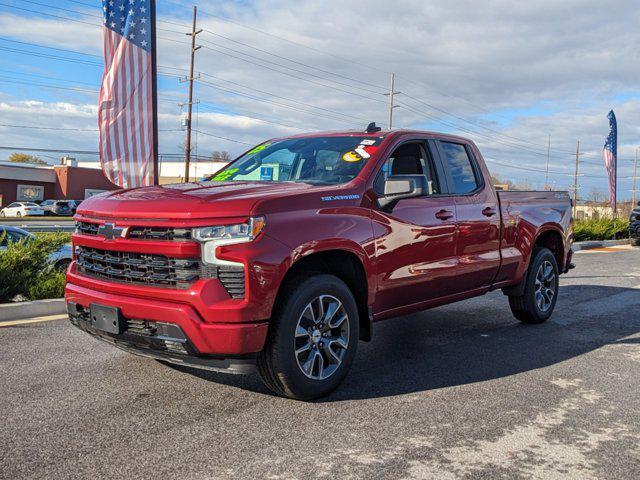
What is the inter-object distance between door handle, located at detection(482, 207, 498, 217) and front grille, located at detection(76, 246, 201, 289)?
123 inches

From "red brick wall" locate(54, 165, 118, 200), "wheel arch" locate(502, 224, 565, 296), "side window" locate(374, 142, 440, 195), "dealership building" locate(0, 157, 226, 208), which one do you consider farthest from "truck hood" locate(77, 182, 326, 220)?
"red brick wall" locate(54, 165, 118, 200)

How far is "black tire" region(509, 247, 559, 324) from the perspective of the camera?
6.73 metres

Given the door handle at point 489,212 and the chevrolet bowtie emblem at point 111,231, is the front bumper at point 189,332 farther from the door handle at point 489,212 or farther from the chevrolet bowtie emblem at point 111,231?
the door handle at point 489,212

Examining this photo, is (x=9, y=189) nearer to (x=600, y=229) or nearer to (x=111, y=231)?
(x=600, y=229)

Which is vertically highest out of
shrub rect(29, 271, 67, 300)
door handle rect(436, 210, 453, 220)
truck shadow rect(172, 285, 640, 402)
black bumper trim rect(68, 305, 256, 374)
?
door handle rect(436, 210, 453, 220)

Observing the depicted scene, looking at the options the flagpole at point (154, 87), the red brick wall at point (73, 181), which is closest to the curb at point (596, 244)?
the flagpole at point (154, 87)

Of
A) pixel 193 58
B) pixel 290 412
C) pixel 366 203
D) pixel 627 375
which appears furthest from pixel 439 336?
pixel 193 58

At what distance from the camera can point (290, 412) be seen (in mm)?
3979

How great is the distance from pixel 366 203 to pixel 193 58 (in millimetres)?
35076

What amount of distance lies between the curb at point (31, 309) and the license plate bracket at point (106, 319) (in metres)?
3.06

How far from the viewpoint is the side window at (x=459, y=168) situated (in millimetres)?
5738

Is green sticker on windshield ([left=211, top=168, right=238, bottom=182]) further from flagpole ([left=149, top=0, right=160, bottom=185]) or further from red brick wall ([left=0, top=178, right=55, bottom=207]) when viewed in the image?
red brick wall ([left=0, top=178, right=55, bottom=207])

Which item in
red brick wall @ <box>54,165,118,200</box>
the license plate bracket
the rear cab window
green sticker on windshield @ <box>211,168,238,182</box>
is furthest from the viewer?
red brick wall @ <box>54,165,118,200</box>

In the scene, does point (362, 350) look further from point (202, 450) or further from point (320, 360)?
point (202, 450)
